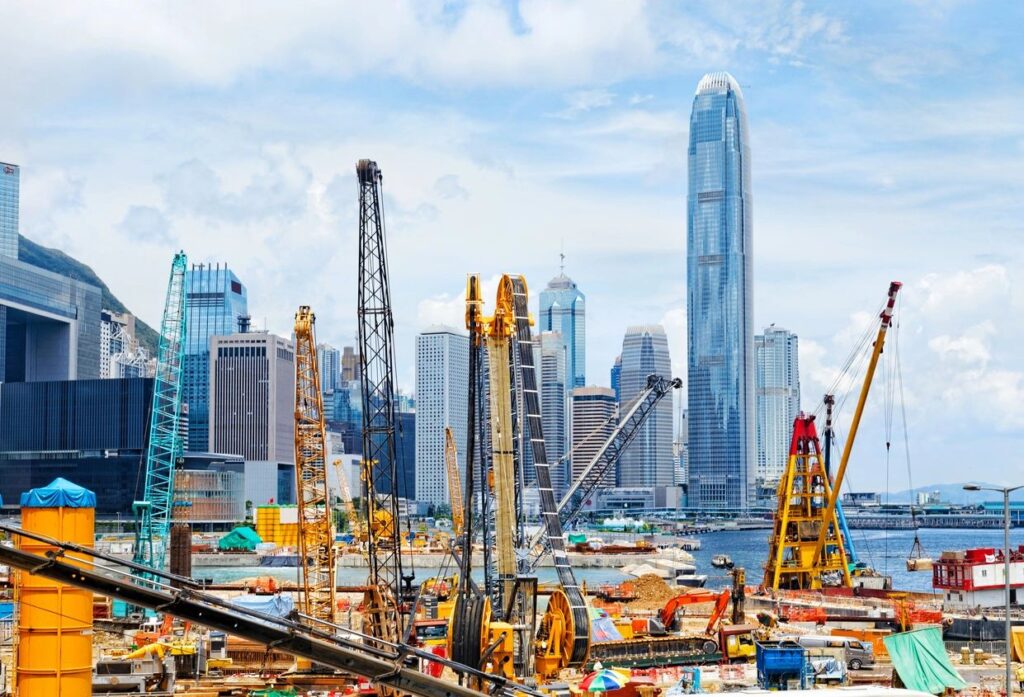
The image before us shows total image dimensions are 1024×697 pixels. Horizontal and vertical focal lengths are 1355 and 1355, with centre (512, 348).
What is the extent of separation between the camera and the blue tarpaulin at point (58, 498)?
23.5 metres

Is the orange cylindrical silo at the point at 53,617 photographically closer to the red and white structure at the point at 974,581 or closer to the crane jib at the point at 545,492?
the crane jib at the point at 545,492

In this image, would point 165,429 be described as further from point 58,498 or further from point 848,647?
point 58,498

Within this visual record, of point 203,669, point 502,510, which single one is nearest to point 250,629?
point 502,510

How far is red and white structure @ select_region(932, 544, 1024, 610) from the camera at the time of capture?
278 feet

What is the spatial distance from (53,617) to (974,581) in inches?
2841

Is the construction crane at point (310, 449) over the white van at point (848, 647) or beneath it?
over

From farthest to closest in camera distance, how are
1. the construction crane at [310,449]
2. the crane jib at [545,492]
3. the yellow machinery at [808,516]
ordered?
the yellow machinery at [808,516]
the construction crane at [310,449]
the crane jib at [545,492]

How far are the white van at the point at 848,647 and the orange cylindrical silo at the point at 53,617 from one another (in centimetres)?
4080

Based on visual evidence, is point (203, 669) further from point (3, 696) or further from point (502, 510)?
point (3, 696)

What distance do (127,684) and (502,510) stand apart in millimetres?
16471

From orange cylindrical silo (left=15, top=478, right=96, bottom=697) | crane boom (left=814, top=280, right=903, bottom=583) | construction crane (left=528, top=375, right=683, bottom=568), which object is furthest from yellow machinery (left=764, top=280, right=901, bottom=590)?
orange cylindrical silo (left=15, top=478, right=96, bottom=697)

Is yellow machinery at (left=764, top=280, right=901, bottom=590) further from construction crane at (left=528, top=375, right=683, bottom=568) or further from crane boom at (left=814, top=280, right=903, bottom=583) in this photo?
construction crane at (left=528, top=375, right=683, bottom=568)

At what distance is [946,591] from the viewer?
86188 mm

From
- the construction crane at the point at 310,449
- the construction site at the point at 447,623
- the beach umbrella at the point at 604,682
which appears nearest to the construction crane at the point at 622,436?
the construction site at the point at 447,623
